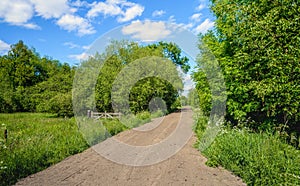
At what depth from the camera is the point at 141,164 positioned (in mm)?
6590

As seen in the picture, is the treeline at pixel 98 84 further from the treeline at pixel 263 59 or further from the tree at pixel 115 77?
the treeline at pixel 263 59

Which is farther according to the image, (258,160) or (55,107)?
(55,107)

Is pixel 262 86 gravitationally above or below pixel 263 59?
below

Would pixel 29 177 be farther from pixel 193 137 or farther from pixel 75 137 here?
pixel 193 137

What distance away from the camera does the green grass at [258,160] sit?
177 inches

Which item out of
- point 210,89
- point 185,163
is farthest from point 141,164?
point 210,89

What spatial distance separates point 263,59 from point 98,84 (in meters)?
16.4

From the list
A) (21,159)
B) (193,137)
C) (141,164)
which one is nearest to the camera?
(21,159)

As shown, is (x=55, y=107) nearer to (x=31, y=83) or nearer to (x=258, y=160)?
(x=31, y=83)

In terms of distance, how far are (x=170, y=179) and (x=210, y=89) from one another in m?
5.42

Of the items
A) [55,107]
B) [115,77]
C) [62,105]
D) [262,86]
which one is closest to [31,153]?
[262,86]

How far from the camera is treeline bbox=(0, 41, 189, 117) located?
21203 mm

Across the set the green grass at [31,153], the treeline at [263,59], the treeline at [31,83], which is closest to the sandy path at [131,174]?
the green grass at [31,153]

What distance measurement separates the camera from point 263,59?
23.5ft
